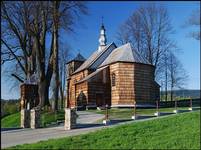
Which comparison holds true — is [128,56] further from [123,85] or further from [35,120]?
[35,120]

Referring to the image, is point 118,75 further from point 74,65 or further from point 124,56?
point 74,65

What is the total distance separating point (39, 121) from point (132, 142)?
328 inches

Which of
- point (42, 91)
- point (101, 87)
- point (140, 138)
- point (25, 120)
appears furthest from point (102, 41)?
point (140, 138)

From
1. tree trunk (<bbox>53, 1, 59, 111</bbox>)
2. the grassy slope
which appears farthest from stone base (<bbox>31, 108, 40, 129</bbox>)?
tree trunk (<bbox>53, 1, 59, 111</bbox>)

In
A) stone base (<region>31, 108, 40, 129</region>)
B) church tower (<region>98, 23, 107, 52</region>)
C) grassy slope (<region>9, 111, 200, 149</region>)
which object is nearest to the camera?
grassy slope (<region>9, 111, 200, 149</region>)

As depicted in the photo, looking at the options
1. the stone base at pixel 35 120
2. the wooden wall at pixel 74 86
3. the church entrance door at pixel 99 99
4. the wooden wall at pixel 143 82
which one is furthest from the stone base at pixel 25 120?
the wooden wall at pixel 74 86

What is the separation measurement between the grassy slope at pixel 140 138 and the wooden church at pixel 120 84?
71.3 ft

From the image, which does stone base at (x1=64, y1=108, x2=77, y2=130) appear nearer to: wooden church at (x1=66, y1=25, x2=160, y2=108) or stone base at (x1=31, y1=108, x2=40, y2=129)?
stone base at (x1=31, y1=108, x2=40, y2=129)

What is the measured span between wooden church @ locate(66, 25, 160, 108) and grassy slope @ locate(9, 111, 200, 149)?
21.7 metres

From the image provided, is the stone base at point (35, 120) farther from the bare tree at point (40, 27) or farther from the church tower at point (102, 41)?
the church tower at point (102, 41)

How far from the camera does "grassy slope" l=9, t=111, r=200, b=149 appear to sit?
11.3m

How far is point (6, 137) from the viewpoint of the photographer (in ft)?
49.4

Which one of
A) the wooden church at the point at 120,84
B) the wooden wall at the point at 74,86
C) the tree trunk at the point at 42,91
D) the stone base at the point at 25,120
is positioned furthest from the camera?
the wooden wall at the point at 74,86

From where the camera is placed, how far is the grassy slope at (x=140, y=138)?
37.2 feet
